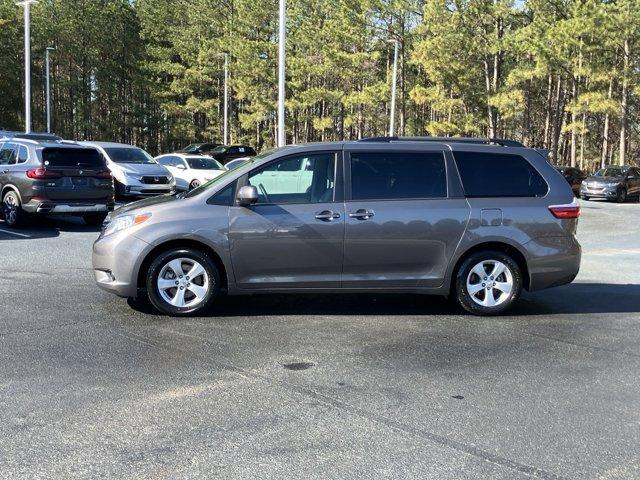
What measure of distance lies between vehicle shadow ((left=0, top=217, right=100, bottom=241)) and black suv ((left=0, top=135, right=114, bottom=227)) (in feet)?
0.97

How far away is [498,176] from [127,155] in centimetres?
1568

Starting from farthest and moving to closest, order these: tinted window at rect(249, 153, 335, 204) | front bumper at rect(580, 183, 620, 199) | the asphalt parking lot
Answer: front bumper at rect(580, 183, 620, 199)
tinted window at rect(249, 153, 335, 204)
the asphalt parking lot

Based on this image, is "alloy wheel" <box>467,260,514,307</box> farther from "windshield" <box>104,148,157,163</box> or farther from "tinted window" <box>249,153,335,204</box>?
"windshield" <box>104,148,157,163</box>

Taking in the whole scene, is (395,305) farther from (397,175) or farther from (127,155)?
(127,155)

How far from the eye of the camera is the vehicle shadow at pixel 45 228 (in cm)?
1229

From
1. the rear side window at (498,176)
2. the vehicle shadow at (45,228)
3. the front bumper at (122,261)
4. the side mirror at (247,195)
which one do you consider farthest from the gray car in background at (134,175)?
the rear side window at (498,176)

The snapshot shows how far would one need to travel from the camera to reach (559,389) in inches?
192

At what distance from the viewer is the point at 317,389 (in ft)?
15.6

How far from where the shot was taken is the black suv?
12848mm

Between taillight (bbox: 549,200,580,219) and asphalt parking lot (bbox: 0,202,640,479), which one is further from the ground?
taillight (bbox: 549,200,580,219)

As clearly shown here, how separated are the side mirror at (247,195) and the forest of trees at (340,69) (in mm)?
30773

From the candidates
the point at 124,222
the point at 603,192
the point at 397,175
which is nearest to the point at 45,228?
the point at 124,222

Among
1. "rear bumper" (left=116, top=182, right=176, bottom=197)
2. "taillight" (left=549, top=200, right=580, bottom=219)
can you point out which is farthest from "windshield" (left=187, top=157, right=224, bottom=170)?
"taillight" (left=549, top=200, right=580, bottom=219)

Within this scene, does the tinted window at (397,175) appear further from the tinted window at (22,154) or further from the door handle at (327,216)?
the tinted window at (22,154)
